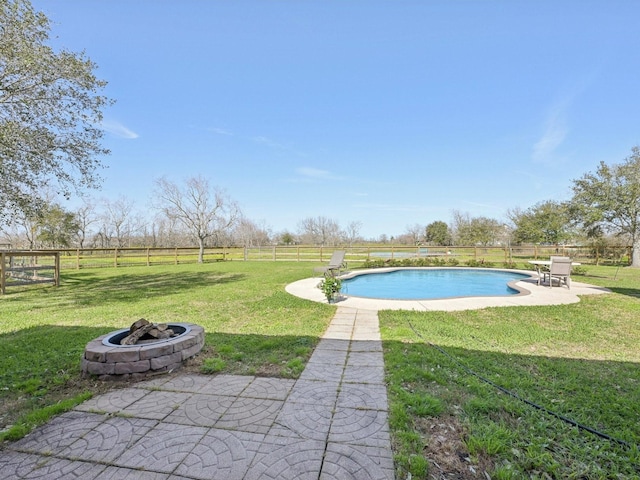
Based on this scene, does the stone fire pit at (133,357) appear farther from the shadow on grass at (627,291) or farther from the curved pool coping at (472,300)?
the shadow on grass at (627,291)

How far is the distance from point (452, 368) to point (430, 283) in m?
9.03

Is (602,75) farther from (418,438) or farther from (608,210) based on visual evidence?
(418,438)

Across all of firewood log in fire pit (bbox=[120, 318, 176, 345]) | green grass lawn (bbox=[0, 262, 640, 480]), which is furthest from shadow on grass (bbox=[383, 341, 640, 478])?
firewood log in fire pit (bbox=[120, 318, 176, 345])

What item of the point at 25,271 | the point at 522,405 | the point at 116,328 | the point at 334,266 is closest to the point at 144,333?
the point at 116,328

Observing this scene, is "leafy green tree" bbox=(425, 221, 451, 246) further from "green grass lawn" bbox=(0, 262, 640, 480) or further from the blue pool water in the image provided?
"green grass lawn" bbox=(0, 262, 640, 480)

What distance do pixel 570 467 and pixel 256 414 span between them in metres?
1.94

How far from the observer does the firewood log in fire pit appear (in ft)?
10.0

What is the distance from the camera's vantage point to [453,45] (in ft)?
32.0

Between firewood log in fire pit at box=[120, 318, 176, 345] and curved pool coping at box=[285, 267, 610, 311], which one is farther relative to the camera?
curved pool coping at box=[285, 267, 610, 311]

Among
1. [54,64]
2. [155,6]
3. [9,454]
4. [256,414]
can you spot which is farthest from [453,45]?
[9,454]

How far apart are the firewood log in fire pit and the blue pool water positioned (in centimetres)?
566

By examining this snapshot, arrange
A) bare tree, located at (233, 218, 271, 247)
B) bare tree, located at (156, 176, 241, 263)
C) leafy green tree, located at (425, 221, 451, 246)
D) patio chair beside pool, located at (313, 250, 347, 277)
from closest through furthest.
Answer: patio chair beside pool, located at (313, 250, 347, 277), bare tree, located at (156, 176, 241, 263), leafy green tree, located at (425, 221, 451, 246), bare tree, located at (233, 218, 271, 247)

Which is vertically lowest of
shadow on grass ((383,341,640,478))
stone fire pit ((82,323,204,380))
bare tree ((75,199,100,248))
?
shadow on grass ((383,341,640,478))

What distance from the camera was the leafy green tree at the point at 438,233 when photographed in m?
39.8
